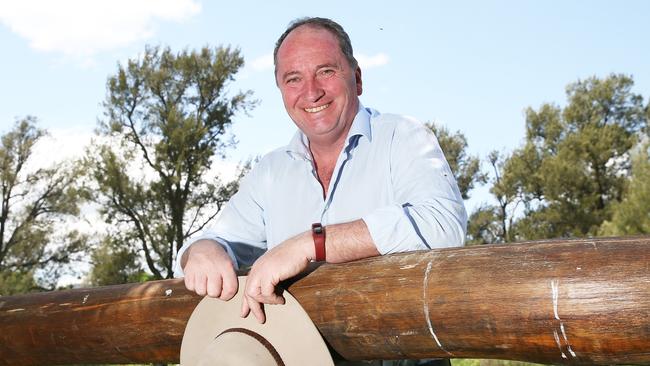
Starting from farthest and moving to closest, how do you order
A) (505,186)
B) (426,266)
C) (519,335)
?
1. (505,186)
2. (426,266)
3. (519,335)

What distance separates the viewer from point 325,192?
2.53 m

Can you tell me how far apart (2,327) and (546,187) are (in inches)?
945

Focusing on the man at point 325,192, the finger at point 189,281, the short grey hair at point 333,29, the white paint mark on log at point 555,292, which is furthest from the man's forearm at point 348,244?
the short grey hair at point 333,29

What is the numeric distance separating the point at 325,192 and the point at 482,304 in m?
1.00

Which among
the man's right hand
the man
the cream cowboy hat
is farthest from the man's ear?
the cream cowboy hat

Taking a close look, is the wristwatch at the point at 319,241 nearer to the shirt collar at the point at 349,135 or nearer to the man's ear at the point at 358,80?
the shirt collar at the point at 349,135

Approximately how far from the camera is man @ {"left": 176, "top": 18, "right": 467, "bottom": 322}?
74.5 inches

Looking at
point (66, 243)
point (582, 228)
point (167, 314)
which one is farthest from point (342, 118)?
point (582, 228)

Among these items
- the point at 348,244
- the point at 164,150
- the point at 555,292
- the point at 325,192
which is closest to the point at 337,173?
the point at 325,192

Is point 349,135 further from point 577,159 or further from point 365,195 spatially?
point 577,159

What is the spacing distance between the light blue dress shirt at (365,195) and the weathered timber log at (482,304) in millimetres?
174

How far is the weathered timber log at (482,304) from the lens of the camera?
1.46 metres

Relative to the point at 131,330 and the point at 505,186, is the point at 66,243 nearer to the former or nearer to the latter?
the point at 505,186

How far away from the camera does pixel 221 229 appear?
264 cm
